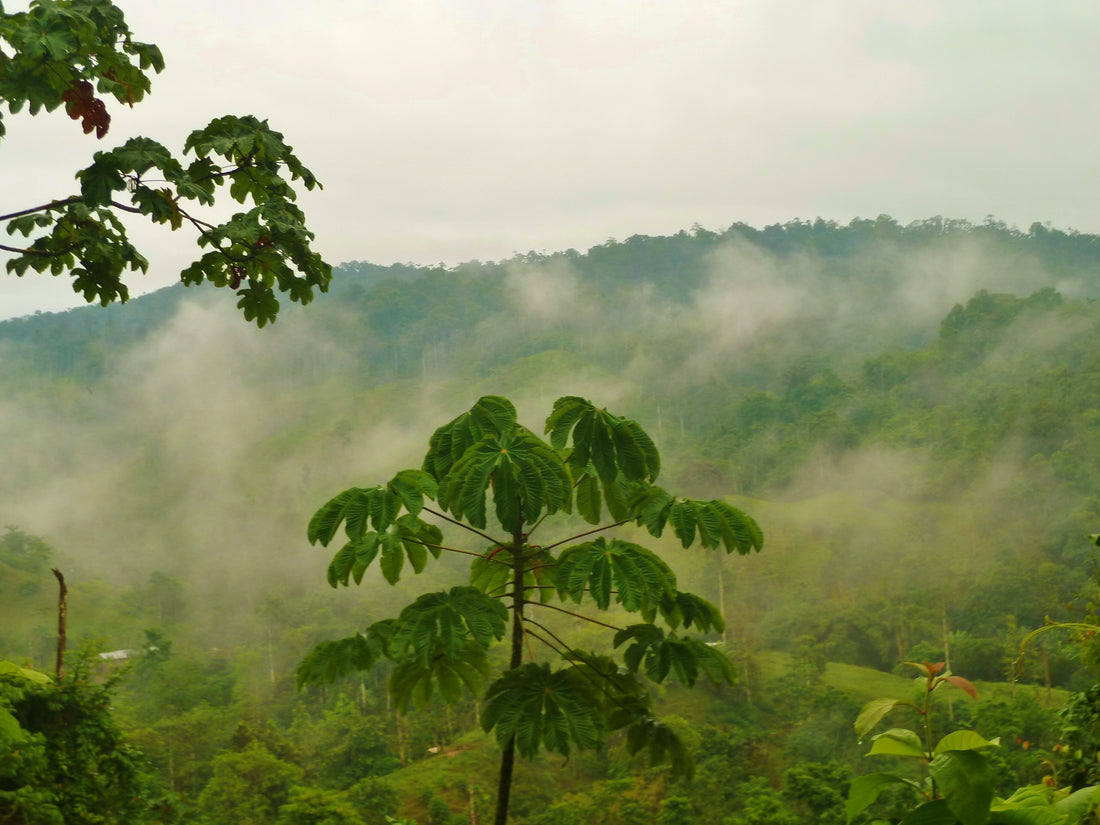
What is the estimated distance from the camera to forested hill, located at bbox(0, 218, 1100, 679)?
24.5 metres

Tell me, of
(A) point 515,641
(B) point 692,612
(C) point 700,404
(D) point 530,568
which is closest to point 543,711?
(A) point 515,641

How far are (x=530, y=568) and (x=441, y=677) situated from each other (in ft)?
1.17

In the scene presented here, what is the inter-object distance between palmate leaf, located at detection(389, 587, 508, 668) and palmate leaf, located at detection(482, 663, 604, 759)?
15 cm

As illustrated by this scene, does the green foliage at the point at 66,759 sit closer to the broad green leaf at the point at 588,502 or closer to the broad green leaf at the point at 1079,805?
the broad green leaf at the point at 588,502

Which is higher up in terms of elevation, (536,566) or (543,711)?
(536,566)

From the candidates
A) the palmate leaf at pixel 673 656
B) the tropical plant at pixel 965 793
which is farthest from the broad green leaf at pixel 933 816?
the palmate leaf at pixel 673 656

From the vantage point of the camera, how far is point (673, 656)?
1.92 metres

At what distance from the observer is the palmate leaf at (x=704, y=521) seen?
181cm

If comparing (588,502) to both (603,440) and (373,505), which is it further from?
(373,505)

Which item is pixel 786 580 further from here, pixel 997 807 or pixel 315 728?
pixel 997 807

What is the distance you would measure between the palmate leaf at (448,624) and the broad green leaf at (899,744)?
0.79 meters

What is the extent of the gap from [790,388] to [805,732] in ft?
85.5

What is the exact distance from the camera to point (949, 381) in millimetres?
35281

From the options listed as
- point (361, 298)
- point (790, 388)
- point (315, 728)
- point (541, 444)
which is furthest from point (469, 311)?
point (541, 444)
